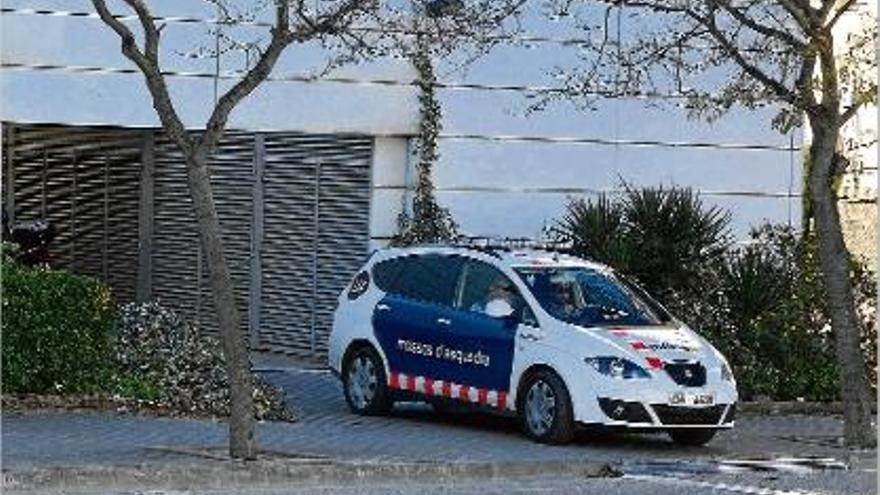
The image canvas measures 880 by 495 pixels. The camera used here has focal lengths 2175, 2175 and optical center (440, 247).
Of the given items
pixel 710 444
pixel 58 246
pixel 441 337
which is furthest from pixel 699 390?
pixel 58 246

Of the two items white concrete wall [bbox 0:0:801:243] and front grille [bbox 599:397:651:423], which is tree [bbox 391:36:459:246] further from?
front grille [bbox 599:397:651:423]

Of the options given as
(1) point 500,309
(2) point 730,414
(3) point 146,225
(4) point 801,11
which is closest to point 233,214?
(3) point 146,225

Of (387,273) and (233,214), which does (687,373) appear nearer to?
(387,273)

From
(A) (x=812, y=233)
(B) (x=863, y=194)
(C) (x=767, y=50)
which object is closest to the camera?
(C) (x=767, y=50)

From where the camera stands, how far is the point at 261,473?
14.8 m

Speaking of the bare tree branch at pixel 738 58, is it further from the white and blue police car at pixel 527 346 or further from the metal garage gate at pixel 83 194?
the metal garage gate at pixel 83 194

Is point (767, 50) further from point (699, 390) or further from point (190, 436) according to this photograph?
point (190, 436)

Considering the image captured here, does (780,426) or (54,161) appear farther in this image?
(54,161)

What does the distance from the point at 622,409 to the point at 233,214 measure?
358 inches

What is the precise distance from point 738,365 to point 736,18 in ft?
17.6

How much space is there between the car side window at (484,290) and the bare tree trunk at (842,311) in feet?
8.37

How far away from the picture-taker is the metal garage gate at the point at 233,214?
976 inches

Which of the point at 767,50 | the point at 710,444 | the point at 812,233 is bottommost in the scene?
the point at 710,444

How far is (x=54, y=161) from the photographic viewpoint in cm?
2742
